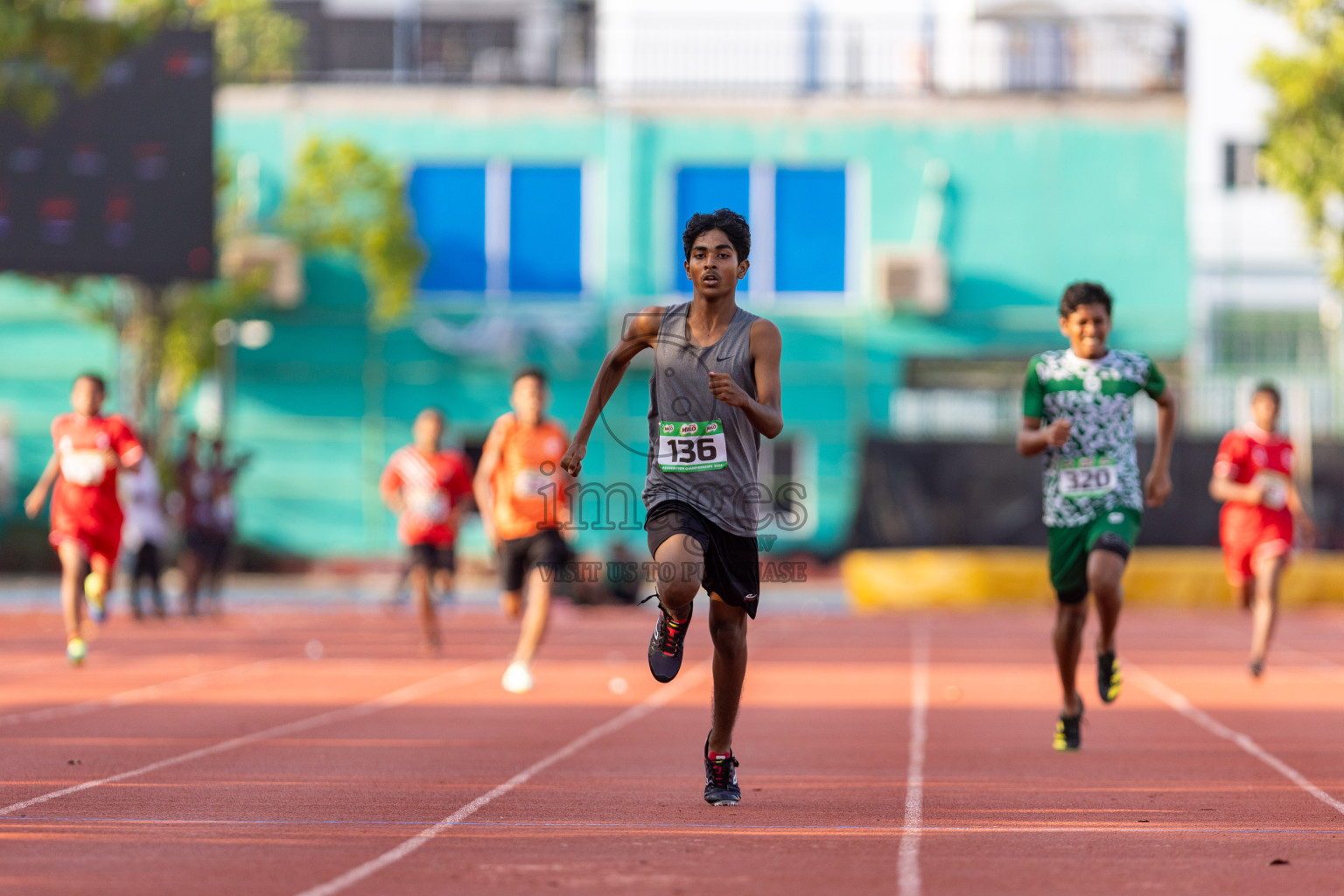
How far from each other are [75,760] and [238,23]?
34732mm

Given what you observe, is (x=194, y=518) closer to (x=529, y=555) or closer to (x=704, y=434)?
(x=529, y=555)

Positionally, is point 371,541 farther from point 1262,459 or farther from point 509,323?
point 1262,459

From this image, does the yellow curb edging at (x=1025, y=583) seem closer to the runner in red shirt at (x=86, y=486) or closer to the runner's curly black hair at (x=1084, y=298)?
the runner in red shirt at (x=86, y=486)

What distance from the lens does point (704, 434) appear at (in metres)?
7.48

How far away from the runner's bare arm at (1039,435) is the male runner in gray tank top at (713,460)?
1972 mm

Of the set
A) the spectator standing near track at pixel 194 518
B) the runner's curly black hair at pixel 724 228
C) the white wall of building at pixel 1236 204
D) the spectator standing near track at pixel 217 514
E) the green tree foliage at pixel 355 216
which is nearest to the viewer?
the runner's curly black hair at pixel 724 228

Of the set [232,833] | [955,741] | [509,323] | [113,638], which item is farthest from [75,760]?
[509,323]

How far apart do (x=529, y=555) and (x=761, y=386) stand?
18.2ft

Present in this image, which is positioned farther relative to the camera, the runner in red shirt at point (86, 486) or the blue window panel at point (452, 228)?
the blue window panel at point (452, 228)

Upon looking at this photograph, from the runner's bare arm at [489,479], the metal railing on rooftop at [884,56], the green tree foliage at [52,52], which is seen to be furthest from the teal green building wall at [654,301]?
the runner's bare arm at [489,479]

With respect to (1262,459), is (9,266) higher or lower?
higher

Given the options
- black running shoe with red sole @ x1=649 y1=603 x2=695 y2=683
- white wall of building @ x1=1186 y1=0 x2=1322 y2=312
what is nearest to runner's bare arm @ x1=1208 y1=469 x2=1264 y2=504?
black running shoe with red sole @ x1=649 y1=603 x2=695 y2=683

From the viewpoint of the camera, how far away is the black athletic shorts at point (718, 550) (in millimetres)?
7422

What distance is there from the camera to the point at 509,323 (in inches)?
1341
